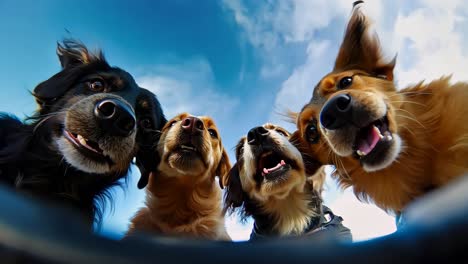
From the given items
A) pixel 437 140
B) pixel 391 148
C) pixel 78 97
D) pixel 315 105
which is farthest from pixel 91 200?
pixel 437 140

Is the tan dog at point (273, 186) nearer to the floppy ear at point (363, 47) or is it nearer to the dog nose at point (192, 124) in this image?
the dog nose at point (192, 124)

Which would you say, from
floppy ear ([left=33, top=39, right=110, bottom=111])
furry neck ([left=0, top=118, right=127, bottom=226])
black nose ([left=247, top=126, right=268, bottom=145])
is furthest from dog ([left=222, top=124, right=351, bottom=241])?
floppy ear ([left=33, top=39, right=110, bottom=111])

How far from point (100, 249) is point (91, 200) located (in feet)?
4.21

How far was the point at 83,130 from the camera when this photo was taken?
1.34 m

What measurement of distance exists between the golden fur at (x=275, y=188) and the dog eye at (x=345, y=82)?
28 centimetres

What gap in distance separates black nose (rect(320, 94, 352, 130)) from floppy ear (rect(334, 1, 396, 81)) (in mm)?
299

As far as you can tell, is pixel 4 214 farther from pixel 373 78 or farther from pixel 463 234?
pixel 373 78

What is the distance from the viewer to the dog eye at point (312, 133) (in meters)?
1.48

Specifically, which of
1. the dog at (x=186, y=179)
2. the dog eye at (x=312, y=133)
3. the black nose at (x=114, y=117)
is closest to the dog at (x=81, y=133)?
the black nose at (x=114, y=117)

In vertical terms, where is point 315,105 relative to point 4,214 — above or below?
above

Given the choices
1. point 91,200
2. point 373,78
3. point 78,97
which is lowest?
point 91,200

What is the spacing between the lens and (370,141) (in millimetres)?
1244

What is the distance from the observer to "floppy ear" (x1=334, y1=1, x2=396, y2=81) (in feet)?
4.82

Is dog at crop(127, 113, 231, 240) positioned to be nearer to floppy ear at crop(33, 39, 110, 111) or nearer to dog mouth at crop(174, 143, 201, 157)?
dog mouth at crop(174, 143, 201, 157)
